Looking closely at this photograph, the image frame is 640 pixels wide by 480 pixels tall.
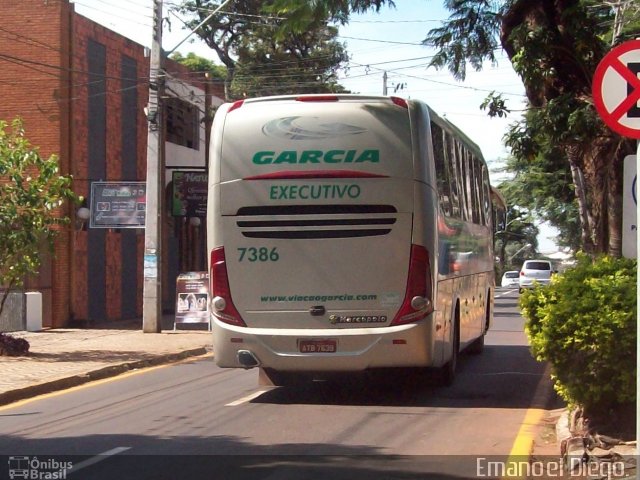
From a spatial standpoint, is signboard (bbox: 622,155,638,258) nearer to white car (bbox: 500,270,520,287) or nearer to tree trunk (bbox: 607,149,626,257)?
tree trunk (bbox: 607,149,626,257)

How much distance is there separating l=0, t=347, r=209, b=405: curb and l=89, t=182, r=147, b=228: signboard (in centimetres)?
633

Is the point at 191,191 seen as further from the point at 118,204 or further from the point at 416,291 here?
the point at 416,291

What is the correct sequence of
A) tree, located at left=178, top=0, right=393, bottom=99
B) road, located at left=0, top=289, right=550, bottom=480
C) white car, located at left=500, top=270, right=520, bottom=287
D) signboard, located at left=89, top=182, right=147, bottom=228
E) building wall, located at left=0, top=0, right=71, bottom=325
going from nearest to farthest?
road, located at left=0, top=289, right=550, bottom=480
signboard, located at left=89, top=182, right=147, bottom=228
building wall, located at left=0, top=0, right=71, bottom=325
tree, located at left=178, top=0, right=393, bottom=99
white car, located at left=500, top=270, right=520, bottom=287

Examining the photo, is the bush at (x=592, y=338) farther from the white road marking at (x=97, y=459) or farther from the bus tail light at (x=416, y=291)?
the white road marking at (x=97, y=459)

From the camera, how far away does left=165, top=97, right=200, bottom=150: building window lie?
34.2 metres

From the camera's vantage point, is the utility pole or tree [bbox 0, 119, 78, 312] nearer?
tree [bbox 0, 119, 78, 312]

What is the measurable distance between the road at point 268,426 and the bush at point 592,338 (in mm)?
956

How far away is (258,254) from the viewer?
12102 millimetres

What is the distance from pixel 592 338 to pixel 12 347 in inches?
486

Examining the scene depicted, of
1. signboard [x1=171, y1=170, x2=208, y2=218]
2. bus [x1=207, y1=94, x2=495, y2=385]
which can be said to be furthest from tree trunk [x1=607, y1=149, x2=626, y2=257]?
signboard [x1=171, y1=170, x2=208, y2=218]

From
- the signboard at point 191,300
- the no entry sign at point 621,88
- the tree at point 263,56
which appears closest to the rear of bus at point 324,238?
the no entry sign at point 621,88

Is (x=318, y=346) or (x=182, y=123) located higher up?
(x=182, y=123)

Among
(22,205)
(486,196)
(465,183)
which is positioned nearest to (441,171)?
(465,183)

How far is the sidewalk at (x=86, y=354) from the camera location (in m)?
14.4
